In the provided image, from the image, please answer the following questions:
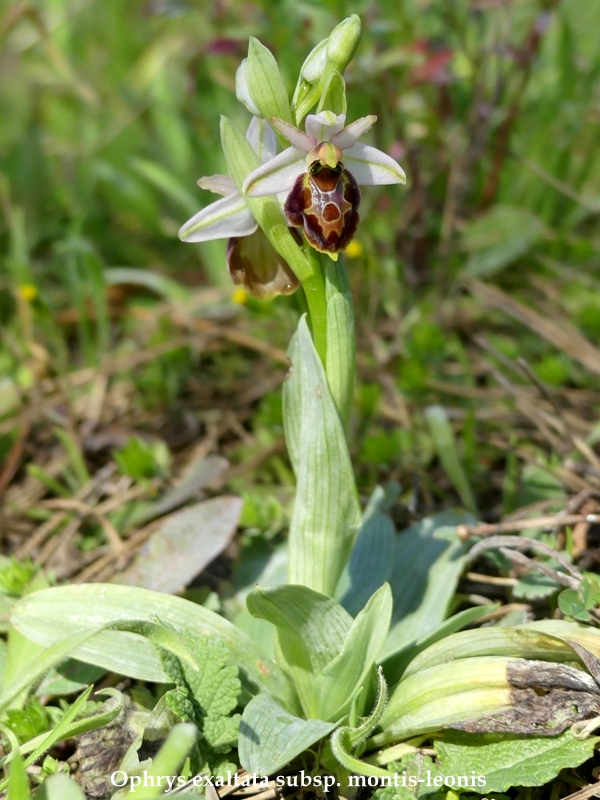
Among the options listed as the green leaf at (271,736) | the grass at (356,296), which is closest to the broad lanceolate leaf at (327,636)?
the green leaf at (271,736)

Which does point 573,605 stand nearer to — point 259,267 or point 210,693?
point 210,693

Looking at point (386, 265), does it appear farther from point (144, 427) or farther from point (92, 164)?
point (92, 164)

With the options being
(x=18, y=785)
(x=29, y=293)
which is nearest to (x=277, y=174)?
(x=18, y=785)

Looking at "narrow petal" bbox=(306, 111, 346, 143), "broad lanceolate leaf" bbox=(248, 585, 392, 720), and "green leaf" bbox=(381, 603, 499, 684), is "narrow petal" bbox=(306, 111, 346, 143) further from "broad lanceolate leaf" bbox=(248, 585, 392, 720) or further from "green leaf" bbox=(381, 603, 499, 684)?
"green leaf" bbox=(381, 603, 499, 684)

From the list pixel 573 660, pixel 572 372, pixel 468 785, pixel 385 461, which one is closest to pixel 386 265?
pixel 572 372

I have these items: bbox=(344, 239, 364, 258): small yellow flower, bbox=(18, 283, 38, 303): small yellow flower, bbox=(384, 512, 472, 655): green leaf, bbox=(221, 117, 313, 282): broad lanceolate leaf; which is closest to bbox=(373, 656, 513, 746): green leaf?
bbox=(384, 512, 472, 655): green leaf

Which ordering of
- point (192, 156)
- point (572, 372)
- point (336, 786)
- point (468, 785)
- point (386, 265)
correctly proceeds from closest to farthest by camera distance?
point (468, 785) < point (336, 786) < point (572, 372) < point (386, 265) < point (192, 156)
